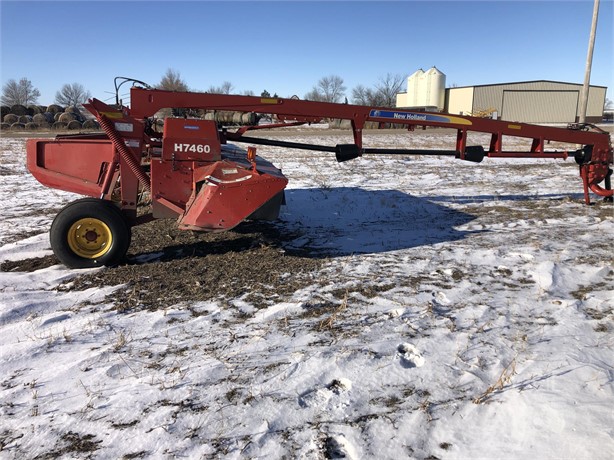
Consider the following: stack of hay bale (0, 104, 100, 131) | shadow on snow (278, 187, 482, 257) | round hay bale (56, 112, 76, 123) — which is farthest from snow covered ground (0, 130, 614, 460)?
round hay bale (56, 112, 76, 123)

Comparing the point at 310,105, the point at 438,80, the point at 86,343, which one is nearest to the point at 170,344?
the point at 86,343

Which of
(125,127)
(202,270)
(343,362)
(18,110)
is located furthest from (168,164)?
(18,110)

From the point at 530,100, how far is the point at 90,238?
218ft

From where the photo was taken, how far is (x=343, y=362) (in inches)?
124

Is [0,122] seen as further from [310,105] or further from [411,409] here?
[411,409]

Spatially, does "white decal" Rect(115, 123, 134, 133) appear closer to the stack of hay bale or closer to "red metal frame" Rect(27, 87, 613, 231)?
"red metal frame" Rect(27, 87, 613, 231)

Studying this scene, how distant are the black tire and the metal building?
201ft

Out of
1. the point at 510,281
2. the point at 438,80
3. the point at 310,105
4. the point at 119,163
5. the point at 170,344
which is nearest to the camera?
the point at 170,344

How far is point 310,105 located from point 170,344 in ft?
12.2

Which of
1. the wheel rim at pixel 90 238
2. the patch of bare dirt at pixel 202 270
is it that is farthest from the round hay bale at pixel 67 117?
the wheel rim at pixel 90 238

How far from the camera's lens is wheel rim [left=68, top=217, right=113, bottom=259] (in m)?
5.01

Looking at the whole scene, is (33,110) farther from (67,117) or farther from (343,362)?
(343,362)

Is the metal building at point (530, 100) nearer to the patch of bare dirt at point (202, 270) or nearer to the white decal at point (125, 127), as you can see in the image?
the patch of bare dirt at point (202, 270)

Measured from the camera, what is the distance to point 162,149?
5.27 metres
